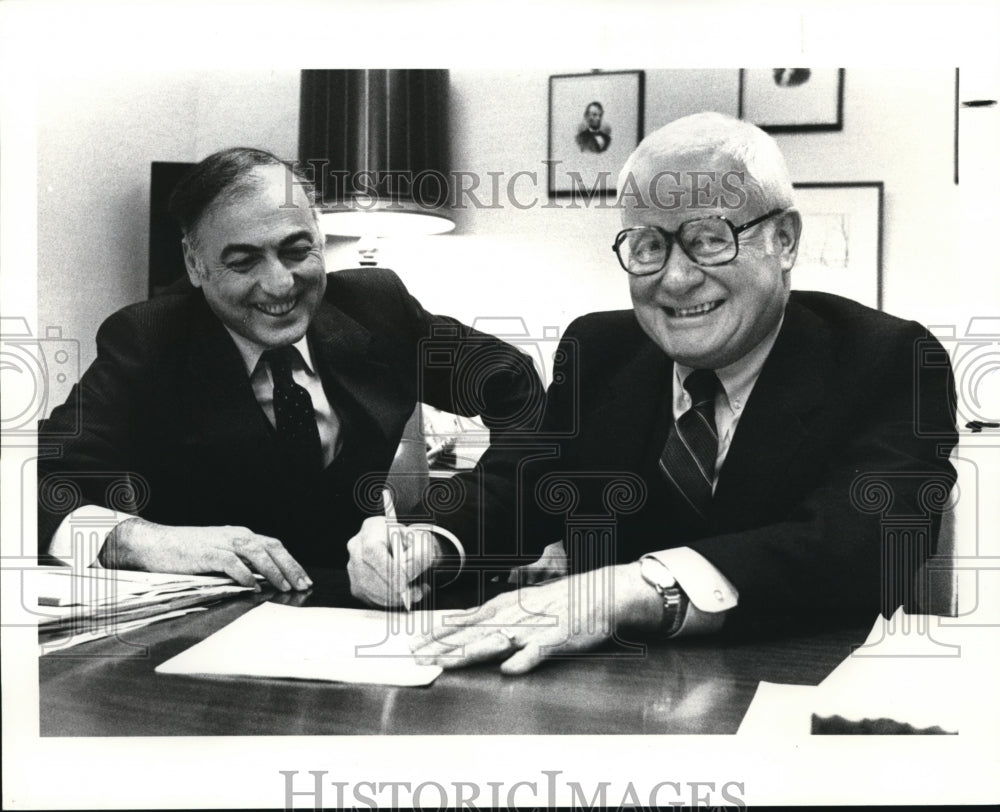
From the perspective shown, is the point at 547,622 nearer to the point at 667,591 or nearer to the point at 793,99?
the point at 667,591

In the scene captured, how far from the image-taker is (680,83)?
5.25 ft

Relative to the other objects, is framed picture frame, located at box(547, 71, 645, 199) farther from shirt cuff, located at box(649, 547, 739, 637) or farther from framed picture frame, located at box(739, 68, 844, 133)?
shirt cuff, located at box(649, 547, 739, 637)

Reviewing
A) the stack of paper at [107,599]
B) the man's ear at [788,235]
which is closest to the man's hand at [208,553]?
the stack of paper at [107,599]

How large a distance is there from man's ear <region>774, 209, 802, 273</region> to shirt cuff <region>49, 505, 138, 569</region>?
3.81 ft

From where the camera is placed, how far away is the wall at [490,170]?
1.60 metres

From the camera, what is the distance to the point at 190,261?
1627mm

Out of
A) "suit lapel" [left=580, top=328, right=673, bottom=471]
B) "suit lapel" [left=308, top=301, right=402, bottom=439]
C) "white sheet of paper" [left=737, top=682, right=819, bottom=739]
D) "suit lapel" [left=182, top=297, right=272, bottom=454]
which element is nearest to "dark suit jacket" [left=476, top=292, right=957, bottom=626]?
"suit lapel" [left=580, top=328, right=673, bottom=471]

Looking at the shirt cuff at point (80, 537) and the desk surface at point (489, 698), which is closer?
the desk surface at point (489, 698)

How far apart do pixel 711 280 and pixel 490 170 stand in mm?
392

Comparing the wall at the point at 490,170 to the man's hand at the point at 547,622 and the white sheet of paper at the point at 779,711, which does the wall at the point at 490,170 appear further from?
the white sheet of paper at the point at 779,711

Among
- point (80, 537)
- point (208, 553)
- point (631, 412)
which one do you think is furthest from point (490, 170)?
point (80, 537)

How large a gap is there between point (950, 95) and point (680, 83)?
431 millimetres

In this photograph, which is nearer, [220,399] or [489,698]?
[489,698]

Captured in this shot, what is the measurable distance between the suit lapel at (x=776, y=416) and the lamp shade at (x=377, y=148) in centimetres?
56
